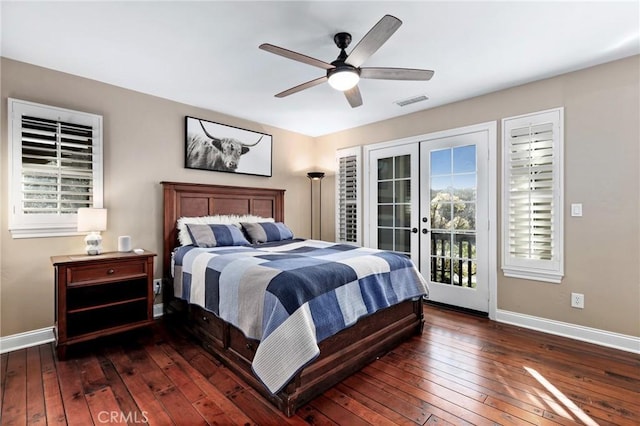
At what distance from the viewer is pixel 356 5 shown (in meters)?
1.99

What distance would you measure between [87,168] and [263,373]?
270 cm

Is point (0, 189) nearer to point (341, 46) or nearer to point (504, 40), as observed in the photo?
point (341, 46)

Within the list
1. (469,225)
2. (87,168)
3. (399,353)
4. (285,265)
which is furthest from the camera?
(469,225)

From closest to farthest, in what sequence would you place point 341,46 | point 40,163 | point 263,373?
point 263,373
point 341,46
point 40,163

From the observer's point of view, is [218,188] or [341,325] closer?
[341,325]

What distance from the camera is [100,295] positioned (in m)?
2.91

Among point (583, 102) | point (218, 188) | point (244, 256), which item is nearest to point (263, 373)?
point (244, 256)

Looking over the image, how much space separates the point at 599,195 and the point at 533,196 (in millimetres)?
496

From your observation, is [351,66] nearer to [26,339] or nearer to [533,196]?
[533,196]

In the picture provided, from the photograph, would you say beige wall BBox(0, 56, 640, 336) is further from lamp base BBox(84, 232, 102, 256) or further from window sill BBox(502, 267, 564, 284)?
lamp base BBox(84, 232, 102, 256)

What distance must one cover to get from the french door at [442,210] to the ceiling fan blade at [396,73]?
5.37 ft

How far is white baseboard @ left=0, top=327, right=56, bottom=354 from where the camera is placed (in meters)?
2.58

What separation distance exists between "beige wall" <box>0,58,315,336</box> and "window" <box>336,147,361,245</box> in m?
1.43

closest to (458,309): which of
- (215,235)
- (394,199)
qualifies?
(394,199)
